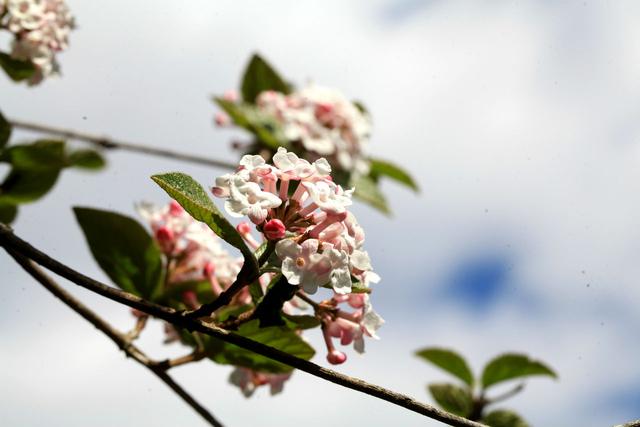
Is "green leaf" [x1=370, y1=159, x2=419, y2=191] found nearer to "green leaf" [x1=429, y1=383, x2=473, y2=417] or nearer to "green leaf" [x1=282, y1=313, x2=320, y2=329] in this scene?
"green leaf" [x1=429, y1=383, x2=473, y2=417]

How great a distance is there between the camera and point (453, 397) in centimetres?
314

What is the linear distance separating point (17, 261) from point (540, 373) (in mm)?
2137

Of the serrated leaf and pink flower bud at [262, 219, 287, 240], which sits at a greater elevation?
the serrated leaf

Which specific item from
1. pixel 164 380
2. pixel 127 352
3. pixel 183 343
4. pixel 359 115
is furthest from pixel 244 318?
pixel 359 115

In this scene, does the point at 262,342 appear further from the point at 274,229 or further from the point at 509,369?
the point at 509,369

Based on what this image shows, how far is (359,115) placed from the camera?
11.7ft

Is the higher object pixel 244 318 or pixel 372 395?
pixel 244 318

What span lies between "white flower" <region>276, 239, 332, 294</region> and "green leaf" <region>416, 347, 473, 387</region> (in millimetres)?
2025

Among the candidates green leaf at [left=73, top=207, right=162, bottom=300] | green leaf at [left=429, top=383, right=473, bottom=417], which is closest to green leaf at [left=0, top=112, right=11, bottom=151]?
green leaf at [left=73, top=207, right=162, bottom=300]

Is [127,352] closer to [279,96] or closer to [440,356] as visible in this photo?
[440,356]

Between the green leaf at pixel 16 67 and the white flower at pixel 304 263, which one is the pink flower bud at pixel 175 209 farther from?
the white flower at pixel 304 263

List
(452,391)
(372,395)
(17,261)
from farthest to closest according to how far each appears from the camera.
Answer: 1. (452,391)
2. (17,261)
3. (372,395)

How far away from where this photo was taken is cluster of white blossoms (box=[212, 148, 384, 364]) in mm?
1179

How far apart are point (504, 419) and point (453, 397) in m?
0.23
